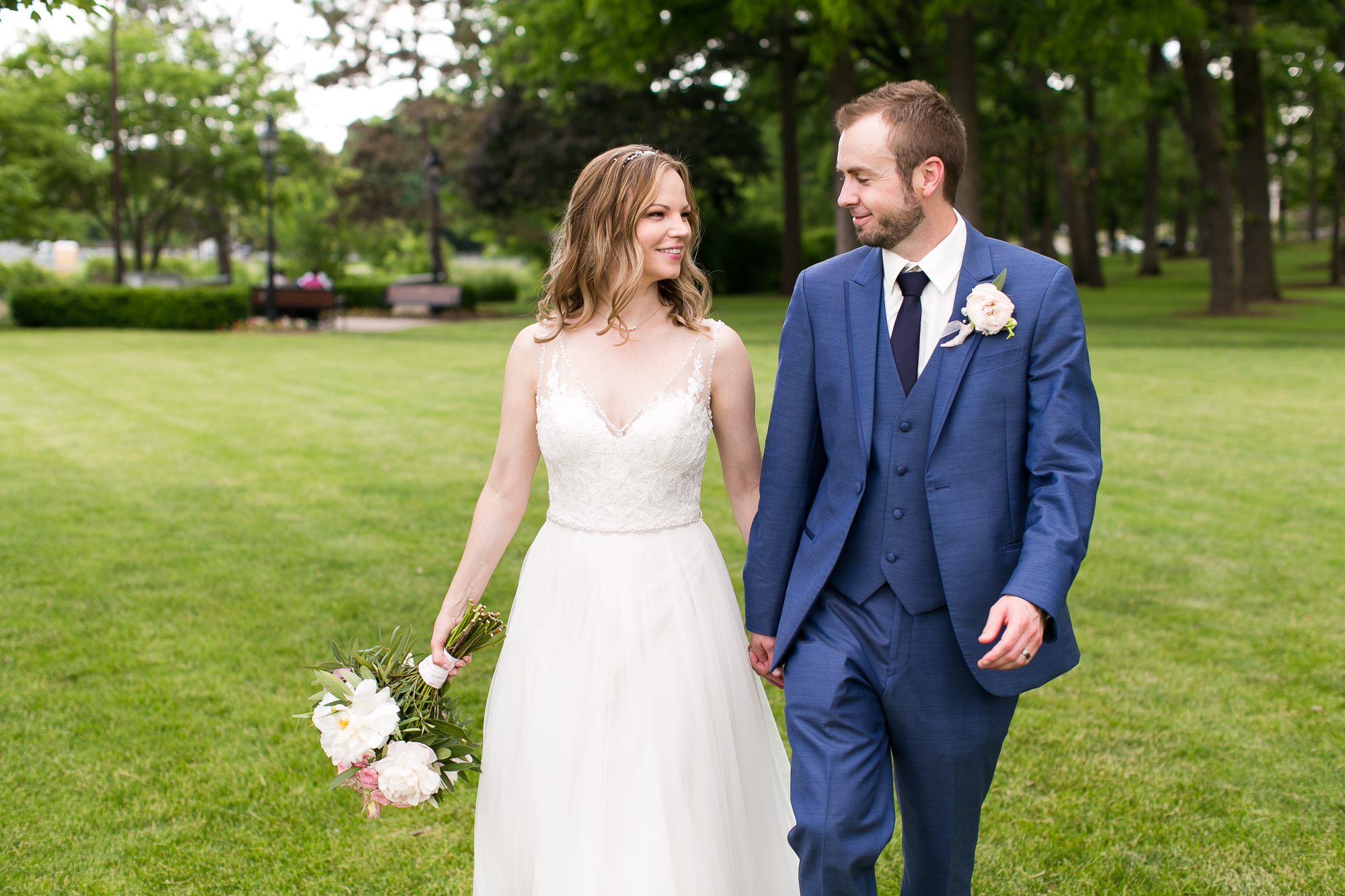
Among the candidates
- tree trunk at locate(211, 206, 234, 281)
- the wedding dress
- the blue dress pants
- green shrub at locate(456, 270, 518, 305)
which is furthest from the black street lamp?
the blue dress pants

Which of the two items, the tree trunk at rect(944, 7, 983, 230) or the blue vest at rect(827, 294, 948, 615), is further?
the tree trunk at rect(944, 7, 983, 230)

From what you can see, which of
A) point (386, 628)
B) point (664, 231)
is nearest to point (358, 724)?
point (664, 231)

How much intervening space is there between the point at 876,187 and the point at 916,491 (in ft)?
2.42

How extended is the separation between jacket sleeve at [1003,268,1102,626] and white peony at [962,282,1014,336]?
10cm

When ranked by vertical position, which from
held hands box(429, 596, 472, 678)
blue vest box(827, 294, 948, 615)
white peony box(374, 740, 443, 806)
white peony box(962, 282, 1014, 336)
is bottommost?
white peony box(374, 740, 443, 806)

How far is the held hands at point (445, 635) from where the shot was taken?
10.3 ft

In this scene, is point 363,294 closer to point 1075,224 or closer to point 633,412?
point 1075,224

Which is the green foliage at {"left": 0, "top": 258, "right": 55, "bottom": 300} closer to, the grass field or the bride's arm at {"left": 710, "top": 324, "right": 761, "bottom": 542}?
the grass field

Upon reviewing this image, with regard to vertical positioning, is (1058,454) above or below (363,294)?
below

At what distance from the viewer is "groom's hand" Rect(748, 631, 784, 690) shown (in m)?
3.00

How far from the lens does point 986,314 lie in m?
2.56

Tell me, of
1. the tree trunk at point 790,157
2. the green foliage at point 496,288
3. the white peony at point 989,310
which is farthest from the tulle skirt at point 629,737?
the green foliage at point 496,288

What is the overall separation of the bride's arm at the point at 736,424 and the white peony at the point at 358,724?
1.10 m

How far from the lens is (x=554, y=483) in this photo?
328 centimetres
